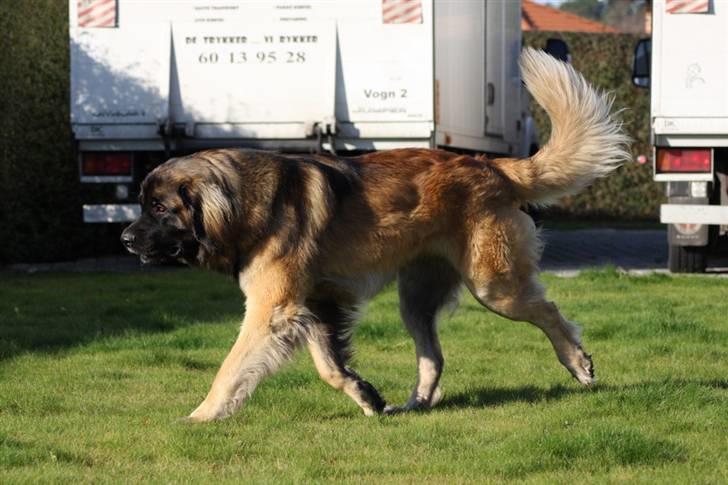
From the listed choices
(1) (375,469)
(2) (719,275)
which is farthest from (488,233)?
(2) (719,275)

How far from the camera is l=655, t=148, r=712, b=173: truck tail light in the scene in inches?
501

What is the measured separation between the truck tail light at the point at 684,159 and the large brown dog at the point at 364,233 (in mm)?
5698

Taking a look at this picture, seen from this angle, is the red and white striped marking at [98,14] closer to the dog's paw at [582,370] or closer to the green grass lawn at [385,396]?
the green grass lawn at [385,396]

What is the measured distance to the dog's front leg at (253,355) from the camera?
249 inches

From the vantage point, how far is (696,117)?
1252 centimetres

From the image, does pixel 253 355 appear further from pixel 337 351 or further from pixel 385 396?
pixel 385 396

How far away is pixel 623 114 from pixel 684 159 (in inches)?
420

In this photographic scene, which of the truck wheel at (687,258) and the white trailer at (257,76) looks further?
the truck wheel at (687,258)

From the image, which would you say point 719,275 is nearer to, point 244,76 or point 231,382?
point 244,76

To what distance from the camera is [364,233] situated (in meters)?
6.73

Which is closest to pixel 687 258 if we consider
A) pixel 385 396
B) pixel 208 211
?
pixel 385 396

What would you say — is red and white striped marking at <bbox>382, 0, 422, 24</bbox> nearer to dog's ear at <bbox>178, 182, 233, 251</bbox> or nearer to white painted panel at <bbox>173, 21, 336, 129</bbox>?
white painted panel at <bbox>173, 21, 336, 129</bbox>

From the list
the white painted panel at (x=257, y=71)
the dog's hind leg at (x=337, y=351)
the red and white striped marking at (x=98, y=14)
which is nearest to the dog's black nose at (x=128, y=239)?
the dog's hind leg at (x=337, y=351)

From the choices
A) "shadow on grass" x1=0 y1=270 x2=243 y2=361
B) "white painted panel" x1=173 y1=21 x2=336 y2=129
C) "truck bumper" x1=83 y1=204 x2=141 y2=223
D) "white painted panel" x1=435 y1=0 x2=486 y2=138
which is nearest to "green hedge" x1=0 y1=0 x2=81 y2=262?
"shadow on grass" x1=0 y1=270 x2=243 y2=361
